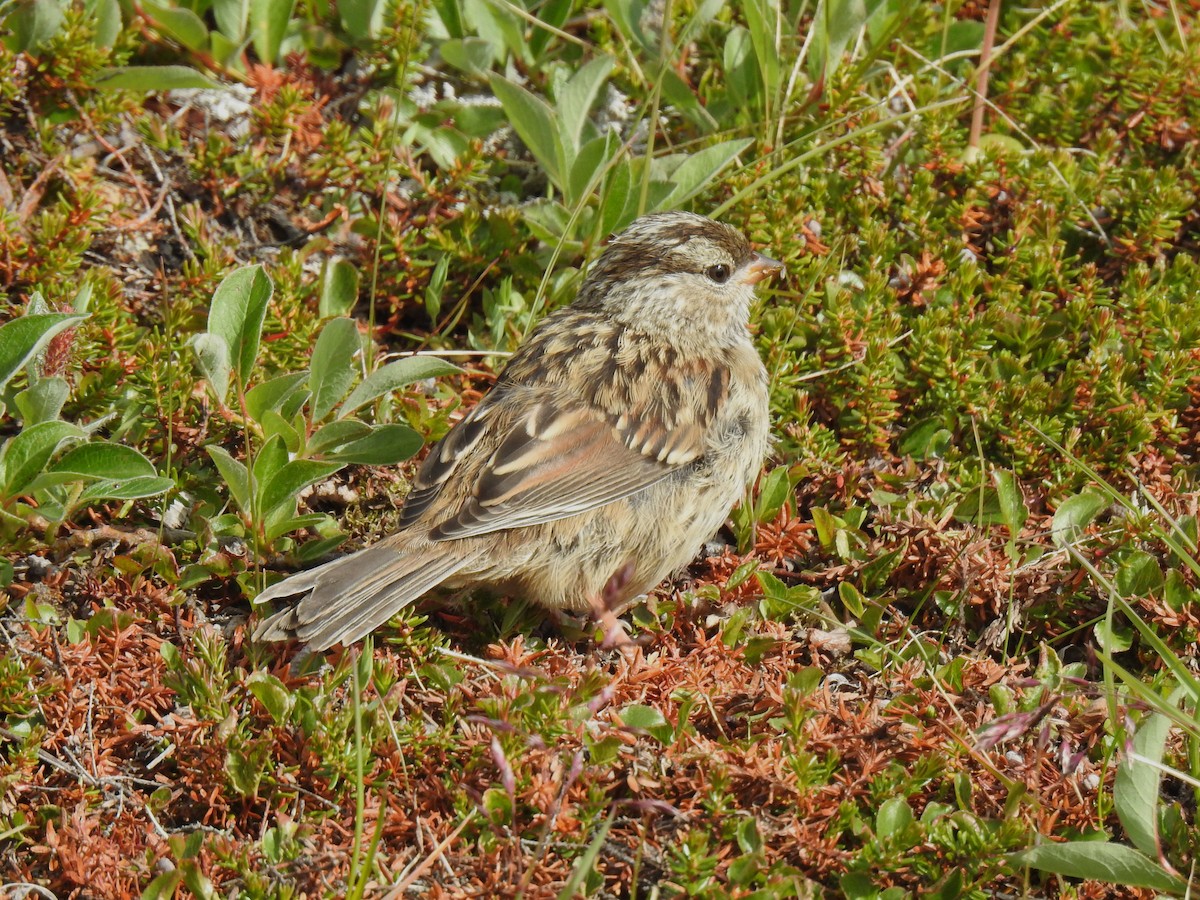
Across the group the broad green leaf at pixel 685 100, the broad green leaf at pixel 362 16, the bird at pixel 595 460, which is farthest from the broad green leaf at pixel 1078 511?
the broad green leaf at pixel 362 16

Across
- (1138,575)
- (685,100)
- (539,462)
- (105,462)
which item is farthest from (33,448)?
(1138,575)

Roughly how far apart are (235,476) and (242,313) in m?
0.67

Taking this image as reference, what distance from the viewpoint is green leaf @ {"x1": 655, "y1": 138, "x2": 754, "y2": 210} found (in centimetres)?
588

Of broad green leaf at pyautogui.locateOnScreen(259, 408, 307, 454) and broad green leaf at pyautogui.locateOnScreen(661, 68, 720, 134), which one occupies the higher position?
broad green leaf at pyautogui.locateOnScreen(661, 68, 720, 134)

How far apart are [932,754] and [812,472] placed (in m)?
1.62

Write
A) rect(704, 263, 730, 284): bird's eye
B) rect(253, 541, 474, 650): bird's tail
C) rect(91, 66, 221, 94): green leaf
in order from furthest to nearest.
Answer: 1. rect(91, 66, 221, 94): green leaf
2. rect(704, 263, 730, 284): bird's eye
3. rect(253, 541, 474, 650): bird's tail

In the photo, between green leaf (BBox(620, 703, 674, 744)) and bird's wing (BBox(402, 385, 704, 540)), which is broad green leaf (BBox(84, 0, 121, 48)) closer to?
bird's wing (BBox(402, 385, 704, 540))

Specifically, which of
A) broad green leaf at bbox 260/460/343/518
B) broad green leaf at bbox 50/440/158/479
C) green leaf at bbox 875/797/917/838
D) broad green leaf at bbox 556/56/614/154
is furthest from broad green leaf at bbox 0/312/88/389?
green leaf at bbox 875/797/917/838

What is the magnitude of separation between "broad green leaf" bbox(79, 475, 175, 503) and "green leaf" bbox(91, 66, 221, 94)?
236 cm

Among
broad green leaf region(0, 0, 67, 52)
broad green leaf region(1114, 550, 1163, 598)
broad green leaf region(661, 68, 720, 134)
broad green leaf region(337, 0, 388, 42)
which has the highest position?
broad green leaf region(0, 0, 67, 52)

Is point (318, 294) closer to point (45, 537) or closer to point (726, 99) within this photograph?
point (45, 537)

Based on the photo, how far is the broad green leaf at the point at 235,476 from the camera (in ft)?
15.2

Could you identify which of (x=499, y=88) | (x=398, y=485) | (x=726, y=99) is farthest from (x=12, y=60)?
(x=726, y=99)

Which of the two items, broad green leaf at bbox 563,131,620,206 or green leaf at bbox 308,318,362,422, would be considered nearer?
green leaf at bbox 308,318,362,422
